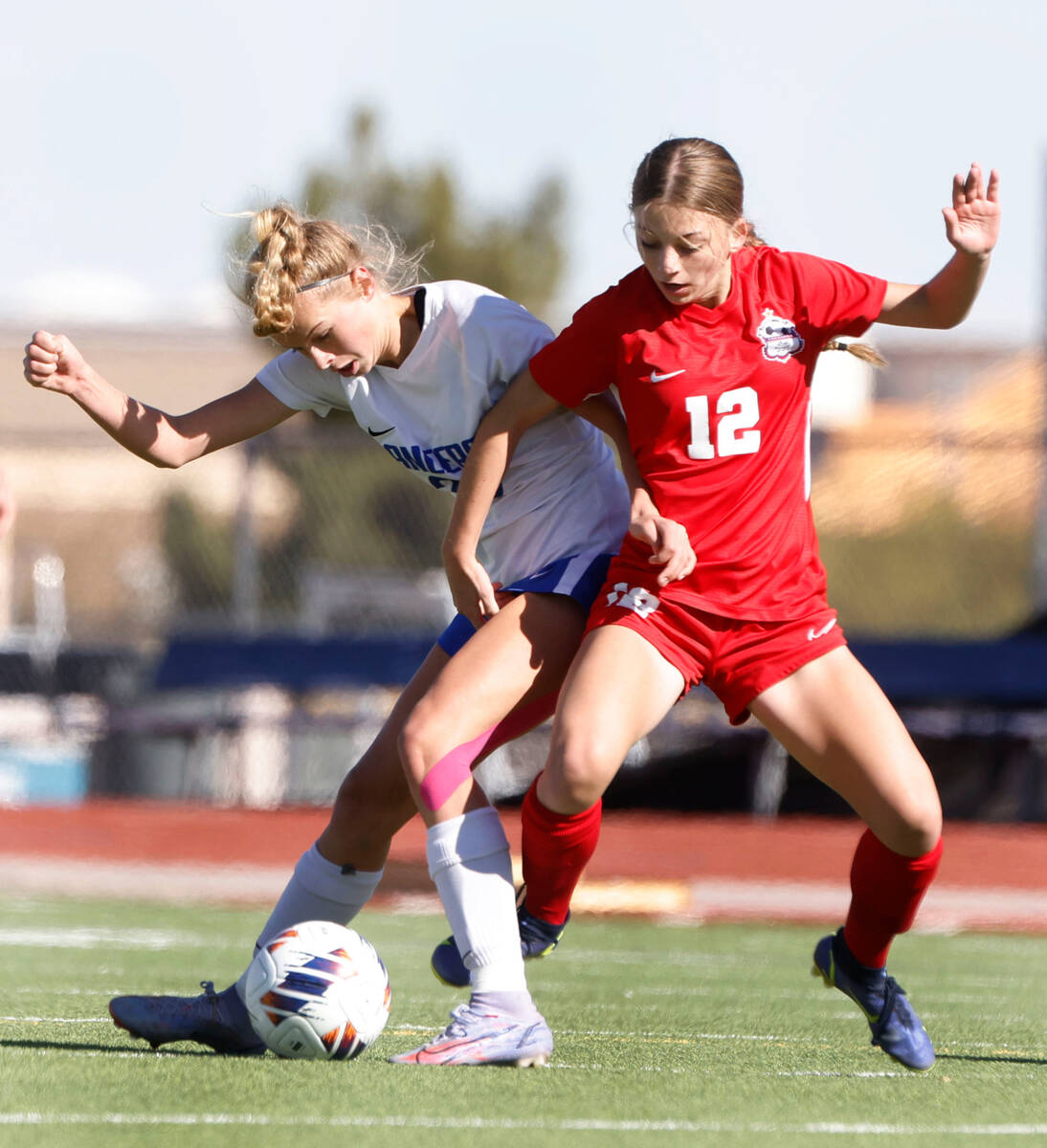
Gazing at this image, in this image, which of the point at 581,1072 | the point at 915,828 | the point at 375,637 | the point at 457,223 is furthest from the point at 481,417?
the point at 457,223

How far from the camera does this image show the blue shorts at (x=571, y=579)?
4355 millimetres

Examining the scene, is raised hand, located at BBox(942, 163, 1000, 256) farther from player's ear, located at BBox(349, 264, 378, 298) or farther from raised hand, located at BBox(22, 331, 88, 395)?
raised hand, located at BBox(22, 331, 88, 395)

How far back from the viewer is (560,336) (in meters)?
4.18

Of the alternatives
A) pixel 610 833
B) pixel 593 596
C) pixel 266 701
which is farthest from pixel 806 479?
pixel 266 701

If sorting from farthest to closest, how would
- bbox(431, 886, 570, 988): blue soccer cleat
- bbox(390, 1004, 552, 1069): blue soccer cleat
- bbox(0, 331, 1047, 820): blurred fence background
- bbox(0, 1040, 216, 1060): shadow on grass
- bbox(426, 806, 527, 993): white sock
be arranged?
bbox(0, 331, 1047, 820): blurred fence background < bbox(431, 886, 570, 988): blue soccer cleat < bbox(0, 1040, 216, 1060): shadow on grass < bbox(426, 806, 527, 993): white sock < bbox(390, 1004, 552, 1069): blue soccer cleat

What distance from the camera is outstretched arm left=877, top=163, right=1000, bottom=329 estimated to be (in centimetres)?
421

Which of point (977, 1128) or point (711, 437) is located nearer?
point (977, 1128)

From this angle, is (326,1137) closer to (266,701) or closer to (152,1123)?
(152,1123)

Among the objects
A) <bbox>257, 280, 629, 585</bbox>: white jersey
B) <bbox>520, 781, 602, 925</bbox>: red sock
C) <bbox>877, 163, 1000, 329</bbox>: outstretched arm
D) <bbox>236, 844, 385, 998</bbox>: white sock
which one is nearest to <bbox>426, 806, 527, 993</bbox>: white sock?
<bbox>520, 781, 602, 925</bbox>: red sock

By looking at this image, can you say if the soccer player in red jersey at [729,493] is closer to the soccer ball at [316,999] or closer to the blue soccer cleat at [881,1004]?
the blue soccer cleat at [881,1004]

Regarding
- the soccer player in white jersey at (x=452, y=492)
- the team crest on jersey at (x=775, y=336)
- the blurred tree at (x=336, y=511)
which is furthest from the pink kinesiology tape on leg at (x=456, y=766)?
the blurred tree at (x=336, y=511)

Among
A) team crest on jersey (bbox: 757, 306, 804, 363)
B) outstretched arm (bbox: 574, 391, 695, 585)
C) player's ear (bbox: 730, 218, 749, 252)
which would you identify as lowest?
outstretched arm (bbox: 574, 391, 695, 585)

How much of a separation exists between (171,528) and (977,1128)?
22.1 m

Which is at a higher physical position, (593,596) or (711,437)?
(711,437)
